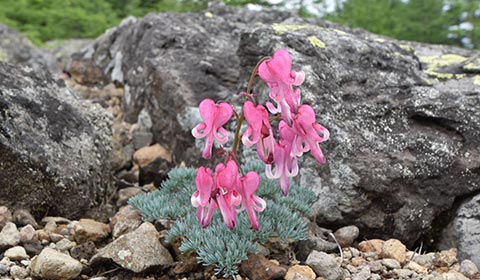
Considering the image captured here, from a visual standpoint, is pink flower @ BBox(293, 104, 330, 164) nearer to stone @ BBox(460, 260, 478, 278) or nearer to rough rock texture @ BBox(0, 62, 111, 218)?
stone @ BBox(460, 260, 478, 278)

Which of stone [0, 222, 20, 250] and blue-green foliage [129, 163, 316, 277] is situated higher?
blue-green foliage [129, 163, 316, 277]

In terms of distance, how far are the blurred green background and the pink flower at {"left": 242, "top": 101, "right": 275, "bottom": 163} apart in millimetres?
7570

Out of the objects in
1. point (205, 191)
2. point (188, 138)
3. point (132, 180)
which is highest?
point (205, 191)

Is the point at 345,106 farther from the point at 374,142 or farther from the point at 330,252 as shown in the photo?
the point at 330,252

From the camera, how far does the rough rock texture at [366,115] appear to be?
4.33 metres

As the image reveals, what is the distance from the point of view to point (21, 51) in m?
9.05

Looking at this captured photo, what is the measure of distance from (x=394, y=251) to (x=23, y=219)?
Answer: 2756 mm

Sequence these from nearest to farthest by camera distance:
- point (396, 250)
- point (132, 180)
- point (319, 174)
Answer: point (396, 250) → point (319, 174) → point (132, 180)

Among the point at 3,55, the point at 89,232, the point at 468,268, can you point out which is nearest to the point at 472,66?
the point at 468,268

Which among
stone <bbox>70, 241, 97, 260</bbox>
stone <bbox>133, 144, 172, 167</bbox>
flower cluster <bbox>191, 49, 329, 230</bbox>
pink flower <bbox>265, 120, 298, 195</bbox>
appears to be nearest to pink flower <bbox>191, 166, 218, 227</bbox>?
flower cluster <bbox>191, 49, 329, 230</bbox>

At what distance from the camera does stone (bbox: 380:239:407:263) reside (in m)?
3.88

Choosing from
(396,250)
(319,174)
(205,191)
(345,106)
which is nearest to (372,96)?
(345,106)

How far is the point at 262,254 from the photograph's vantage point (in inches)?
137

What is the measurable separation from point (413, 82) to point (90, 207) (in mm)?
3134
